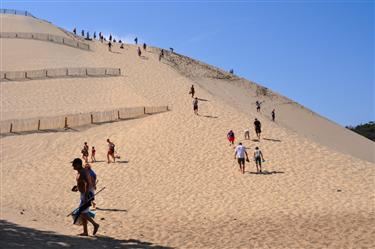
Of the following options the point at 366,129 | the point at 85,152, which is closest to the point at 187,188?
the point at 85,152

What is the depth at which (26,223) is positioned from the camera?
42.9 ft

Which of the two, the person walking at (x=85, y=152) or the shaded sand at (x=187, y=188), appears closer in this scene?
the shaded sand at (x=187, y=188)

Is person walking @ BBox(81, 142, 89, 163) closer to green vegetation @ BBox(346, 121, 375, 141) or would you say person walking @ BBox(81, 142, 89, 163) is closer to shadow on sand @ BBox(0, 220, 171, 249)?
shadow on sand @ BBox(0, 220, 171, 249)

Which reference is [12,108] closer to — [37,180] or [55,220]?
[37,180]

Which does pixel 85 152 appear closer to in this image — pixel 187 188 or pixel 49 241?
pixel 187 188

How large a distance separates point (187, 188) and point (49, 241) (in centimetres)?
1061

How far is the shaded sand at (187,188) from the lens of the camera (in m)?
13.0

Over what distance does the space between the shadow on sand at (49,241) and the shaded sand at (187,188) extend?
27 mm

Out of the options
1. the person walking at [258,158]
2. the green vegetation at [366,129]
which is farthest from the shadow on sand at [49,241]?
the green vegetation at [366,129]

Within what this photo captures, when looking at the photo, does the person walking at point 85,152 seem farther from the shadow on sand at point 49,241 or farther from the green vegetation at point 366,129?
the green vegetation at point 366,129

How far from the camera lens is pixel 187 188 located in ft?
68.0

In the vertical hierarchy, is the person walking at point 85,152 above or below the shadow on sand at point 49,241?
above

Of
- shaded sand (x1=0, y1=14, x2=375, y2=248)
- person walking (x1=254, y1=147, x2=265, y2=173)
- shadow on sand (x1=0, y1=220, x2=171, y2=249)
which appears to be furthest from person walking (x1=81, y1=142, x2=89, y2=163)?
shadow on sand (x1=0, y1=220, x2=171, y2=249)

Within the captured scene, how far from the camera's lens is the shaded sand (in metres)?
13.0
